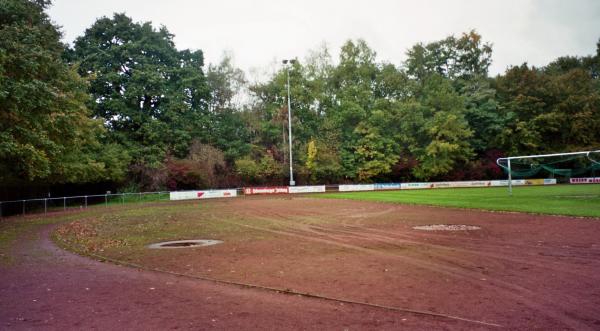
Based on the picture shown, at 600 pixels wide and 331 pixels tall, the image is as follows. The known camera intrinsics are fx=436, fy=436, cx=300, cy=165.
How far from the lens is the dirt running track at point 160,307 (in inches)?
258

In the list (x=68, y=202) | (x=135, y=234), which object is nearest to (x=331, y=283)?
(x=135, y=234)

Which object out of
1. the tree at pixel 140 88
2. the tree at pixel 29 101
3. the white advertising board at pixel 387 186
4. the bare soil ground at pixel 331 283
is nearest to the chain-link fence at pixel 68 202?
the tree at pixel 29 101

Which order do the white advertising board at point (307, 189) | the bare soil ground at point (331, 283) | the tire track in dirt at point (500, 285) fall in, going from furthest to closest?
the white advertising board at point (307, 189) < the bare soil ground at point (331, 283) < the tire track in dirt at point (500, 285)

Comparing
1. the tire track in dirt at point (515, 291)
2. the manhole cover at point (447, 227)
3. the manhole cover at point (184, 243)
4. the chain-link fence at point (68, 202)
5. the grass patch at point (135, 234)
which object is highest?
the chain-link fence at point (68, 202)

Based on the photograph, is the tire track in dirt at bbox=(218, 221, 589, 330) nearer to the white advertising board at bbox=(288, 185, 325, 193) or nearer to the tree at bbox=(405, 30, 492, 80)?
the white advertising board at bbox=(288, 185, 325, 193)

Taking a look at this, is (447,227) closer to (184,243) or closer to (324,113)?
(184,243)

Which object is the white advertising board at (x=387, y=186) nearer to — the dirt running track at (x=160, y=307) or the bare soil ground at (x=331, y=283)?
the bare soil ground at (x=331, y=283)

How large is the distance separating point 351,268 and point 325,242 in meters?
4.22

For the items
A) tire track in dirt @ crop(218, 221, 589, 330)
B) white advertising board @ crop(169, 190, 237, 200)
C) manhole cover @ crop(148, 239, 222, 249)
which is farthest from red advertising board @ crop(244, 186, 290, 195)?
tire track in dirt @ crop(218, 221, 589, 330)

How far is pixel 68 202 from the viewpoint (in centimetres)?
4028

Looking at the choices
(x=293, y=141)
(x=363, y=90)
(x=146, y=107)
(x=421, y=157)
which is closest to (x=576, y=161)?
(x=421, y=157)

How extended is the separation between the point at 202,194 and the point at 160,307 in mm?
41454

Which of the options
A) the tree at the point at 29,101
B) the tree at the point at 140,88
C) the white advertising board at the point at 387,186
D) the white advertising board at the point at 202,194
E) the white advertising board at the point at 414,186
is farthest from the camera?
the white advertising board at the point at 414,186

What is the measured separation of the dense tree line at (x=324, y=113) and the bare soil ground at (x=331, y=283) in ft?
119
